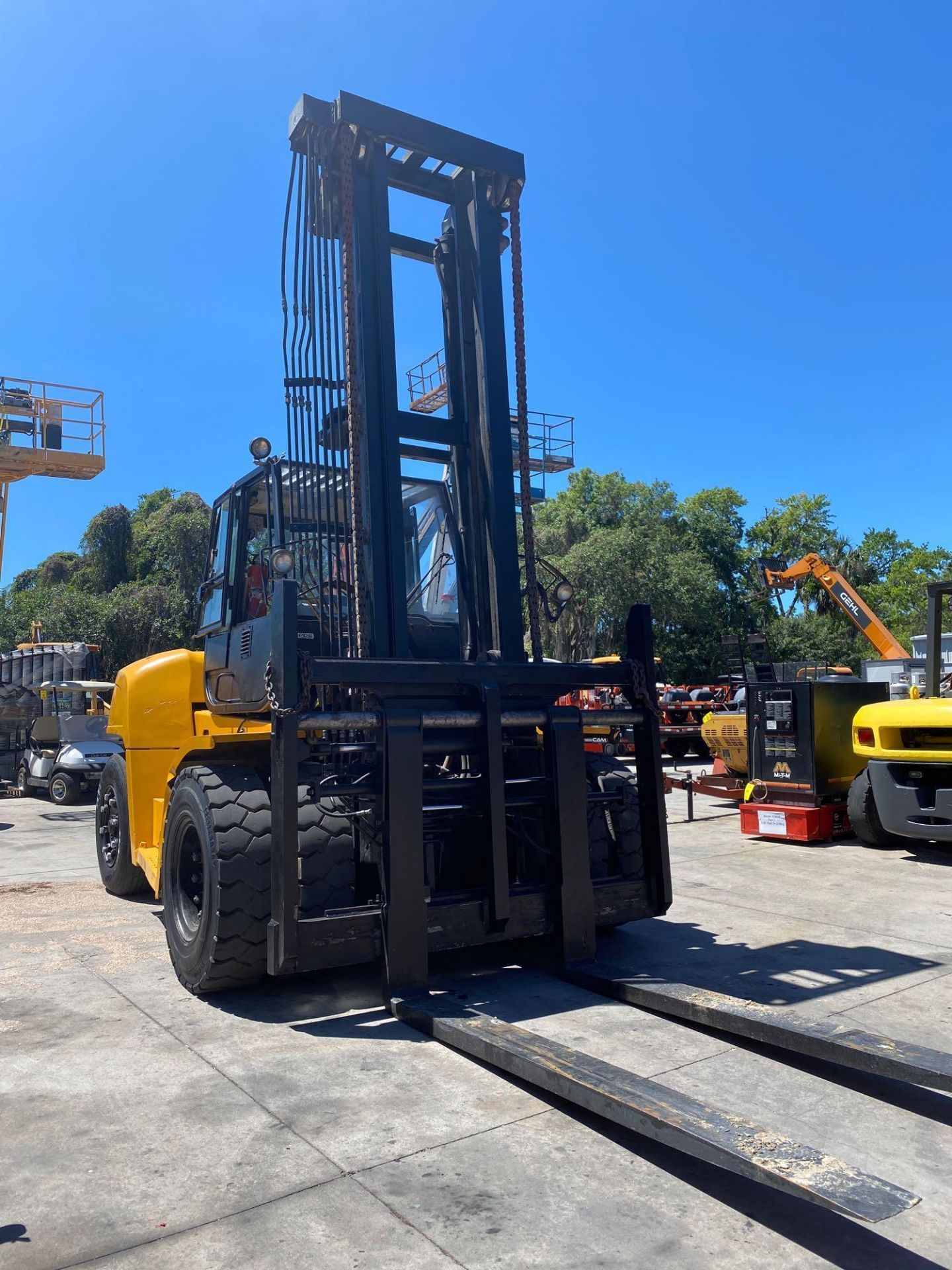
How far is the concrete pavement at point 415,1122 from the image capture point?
8.80 feet

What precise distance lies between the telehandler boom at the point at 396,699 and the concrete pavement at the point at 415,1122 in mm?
231

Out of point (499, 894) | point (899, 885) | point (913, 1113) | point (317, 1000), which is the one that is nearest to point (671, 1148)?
point (913, 1113)

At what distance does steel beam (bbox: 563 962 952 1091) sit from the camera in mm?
3457

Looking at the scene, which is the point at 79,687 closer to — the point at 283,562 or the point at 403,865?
the point at 283,562

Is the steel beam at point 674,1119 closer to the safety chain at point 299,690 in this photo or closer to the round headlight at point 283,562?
the safety chain at point 299,690

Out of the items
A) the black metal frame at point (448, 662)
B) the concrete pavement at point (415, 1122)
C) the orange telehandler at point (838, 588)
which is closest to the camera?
the concrete pavement at point (415, 1122)

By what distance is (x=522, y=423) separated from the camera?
17.9 ft

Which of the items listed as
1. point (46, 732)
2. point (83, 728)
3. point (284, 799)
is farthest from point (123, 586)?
point (284, 799)

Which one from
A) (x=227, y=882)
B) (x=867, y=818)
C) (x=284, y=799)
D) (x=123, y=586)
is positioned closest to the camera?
(x=284, y=799)

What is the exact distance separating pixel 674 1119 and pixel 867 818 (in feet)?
24.8

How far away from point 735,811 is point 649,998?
30.1 ft

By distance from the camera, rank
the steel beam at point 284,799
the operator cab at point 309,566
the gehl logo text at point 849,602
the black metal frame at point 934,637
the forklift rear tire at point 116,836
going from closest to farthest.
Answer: the steel beam at point 284,799, the operator cab at point 309,566, the forklift rear tire at point 116,836, the black metal frame at point 934,637, the gehl logo text at point 849,602

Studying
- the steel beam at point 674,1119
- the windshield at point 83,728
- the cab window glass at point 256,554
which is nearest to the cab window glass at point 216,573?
the cab window glass at point 256,554

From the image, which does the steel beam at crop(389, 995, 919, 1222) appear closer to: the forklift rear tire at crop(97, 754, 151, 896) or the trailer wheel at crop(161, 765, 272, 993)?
the trailer wheel at crop(161, 765, 272, 993)
